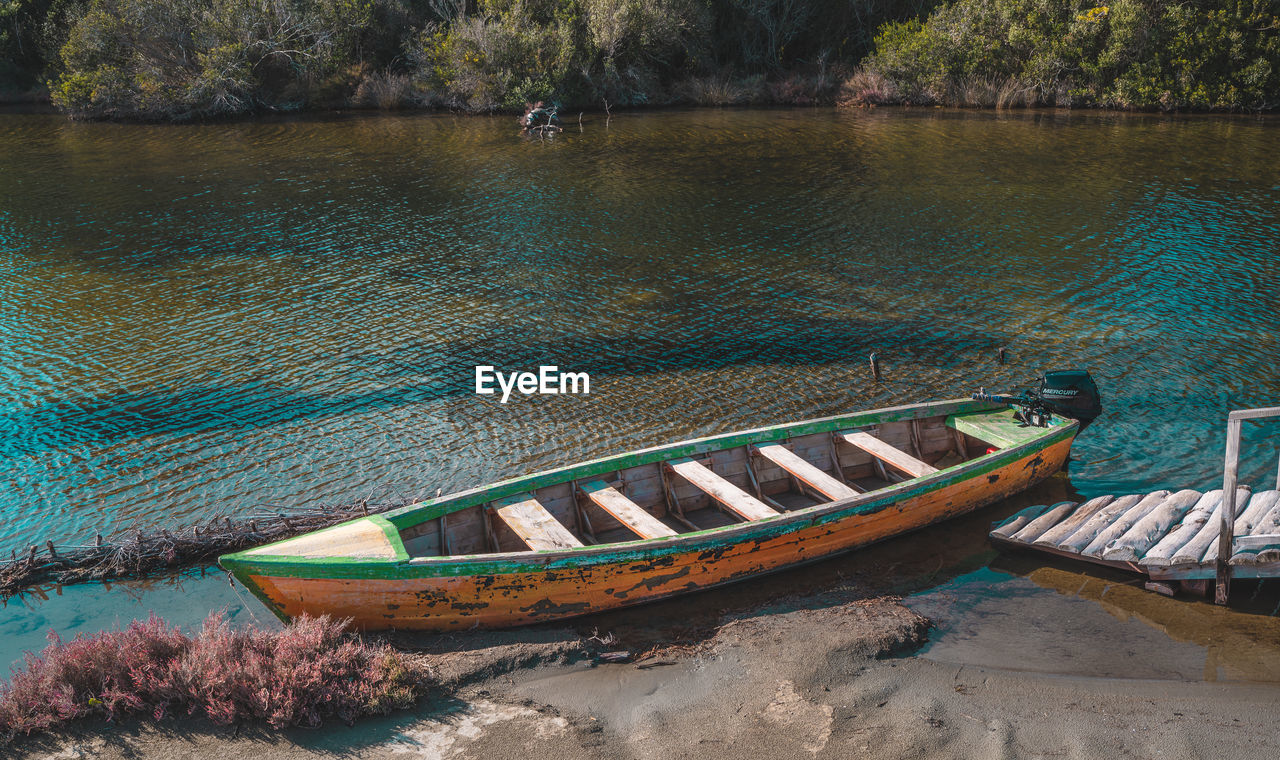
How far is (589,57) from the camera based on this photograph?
46.0m

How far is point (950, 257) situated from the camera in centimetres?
2220

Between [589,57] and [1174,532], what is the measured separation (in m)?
41.0

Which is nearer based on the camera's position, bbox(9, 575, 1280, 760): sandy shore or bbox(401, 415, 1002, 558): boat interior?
bbox(9, 575, 1280, 760): sandy shore

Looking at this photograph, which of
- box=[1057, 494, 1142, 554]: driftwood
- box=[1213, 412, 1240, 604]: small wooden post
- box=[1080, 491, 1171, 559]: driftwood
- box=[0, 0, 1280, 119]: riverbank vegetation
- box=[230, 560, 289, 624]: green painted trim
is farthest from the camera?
box=[0, 0, 1280, 119]: riverbank vegetation

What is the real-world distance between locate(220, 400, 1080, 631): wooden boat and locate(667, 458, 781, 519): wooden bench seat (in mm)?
23

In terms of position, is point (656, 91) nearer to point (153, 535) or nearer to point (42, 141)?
point (42, 141)

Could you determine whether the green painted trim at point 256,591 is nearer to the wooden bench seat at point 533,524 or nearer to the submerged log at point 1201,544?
the wooden bench seat at point 533,524

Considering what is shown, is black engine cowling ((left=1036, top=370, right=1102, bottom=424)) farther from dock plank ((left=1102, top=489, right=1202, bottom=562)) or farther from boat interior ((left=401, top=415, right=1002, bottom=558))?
dock plank ((left=1102, top=489, right=1202, bottom=562))

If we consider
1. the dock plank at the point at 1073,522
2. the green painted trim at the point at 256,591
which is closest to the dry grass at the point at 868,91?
the dock plank at the point at 1073,522

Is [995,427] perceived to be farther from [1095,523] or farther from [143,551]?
[143,551]

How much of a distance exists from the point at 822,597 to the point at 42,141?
4219 centimetres

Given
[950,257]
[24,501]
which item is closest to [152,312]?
[24,501]

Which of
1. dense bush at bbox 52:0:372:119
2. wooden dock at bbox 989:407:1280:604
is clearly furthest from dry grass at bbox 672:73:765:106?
wooden dock at bbox 989:407:1280:604

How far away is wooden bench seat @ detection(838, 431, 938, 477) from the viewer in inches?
464
